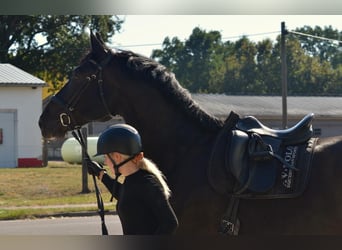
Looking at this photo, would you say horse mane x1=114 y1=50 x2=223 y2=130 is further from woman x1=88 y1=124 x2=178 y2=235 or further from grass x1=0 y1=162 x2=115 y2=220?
grass x1=0 y1=162 x2=115 y2=220

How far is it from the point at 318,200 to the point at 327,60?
16.9 m

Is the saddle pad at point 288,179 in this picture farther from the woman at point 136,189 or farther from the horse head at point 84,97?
the horse head at point 84,97

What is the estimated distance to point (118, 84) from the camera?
15.0 feet

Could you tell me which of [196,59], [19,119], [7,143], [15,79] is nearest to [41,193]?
[7,143]

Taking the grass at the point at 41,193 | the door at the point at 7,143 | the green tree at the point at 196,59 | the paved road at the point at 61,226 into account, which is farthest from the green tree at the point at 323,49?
the paved road at the point at 61,226

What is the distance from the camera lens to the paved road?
9.77 meters

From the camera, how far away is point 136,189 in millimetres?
3172

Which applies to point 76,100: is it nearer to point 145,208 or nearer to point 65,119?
point 65,119

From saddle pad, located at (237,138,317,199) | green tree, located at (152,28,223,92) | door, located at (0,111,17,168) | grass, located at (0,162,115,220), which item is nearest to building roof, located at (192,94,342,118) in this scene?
grass, located at (0,162,115,220)

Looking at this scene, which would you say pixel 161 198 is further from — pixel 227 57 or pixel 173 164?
pixel 227 57

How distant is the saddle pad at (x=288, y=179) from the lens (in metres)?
4.04

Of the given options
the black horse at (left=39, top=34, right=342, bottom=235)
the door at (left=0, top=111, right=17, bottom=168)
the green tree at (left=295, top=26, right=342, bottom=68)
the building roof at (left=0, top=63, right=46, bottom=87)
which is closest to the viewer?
the black horse at (left=39, top=34, right=342, bottom=235)

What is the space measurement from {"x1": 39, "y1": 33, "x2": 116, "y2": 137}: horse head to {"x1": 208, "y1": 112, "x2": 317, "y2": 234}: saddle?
36.9 inches

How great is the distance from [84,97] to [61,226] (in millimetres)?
6389
